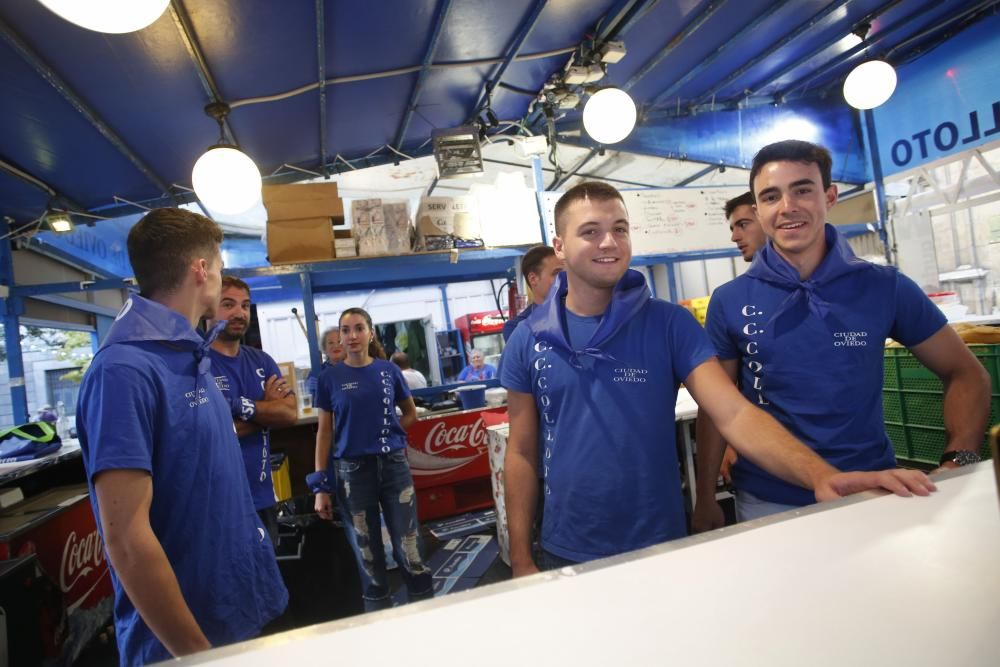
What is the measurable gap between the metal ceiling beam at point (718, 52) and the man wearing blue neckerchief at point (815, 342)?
3634 mm

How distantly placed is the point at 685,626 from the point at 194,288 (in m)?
1.49

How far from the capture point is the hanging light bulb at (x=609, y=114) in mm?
4008

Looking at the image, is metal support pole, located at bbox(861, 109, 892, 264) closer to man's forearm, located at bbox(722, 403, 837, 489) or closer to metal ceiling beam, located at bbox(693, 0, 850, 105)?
metal ceiling beam, located at bbox(693, 0, 850, 105)

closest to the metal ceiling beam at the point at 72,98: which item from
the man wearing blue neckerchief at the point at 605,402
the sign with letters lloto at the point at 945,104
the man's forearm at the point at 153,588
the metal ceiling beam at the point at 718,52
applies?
the man's forearm at the point at 153,588

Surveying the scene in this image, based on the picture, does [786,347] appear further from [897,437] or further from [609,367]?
[897,437]

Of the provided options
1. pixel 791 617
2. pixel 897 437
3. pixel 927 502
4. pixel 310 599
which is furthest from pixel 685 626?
pixel 897 437

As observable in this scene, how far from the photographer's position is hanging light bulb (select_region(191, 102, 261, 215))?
357 cm

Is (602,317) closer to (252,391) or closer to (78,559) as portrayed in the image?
(252,391)

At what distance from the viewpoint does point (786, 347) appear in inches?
60.8

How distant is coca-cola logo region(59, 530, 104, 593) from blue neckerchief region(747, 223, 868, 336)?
4206 millimetres

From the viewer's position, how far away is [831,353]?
1.50 m

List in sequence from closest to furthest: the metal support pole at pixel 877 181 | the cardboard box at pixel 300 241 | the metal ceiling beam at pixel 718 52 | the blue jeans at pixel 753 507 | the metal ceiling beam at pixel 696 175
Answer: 1. the blue jeans at pixel 753 507
2. the cardboard box at pixel 300 241
3. the metal ceiling beam at pixel 718 52
4. the metal support pole at pixel 877 181
5. the metal ceiling beam at pixel 696 175

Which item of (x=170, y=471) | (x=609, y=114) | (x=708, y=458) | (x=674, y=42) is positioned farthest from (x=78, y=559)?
(x=674, y=42)

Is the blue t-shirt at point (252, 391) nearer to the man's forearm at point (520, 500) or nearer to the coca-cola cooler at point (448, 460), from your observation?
the man's forearm at point (520, 500)
